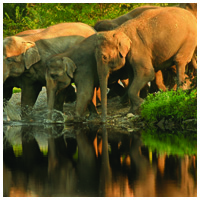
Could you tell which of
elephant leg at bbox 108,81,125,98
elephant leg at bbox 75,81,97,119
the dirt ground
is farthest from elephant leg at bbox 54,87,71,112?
elephant leg at bbox 108,81,125,98

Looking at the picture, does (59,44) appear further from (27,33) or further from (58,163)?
(58,163)

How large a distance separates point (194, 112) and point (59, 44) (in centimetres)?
538

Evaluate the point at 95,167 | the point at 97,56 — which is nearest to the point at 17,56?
the point at 97,56

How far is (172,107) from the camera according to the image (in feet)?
40.5

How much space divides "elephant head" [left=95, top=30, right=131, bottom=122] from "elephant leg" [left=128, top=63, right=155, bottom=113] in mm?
494

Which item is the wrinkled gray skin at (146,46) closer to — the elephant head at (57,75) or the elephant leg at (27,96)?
the elephant head at (57,75)

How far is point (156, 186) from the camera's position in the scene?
Answer: 19.6 ft

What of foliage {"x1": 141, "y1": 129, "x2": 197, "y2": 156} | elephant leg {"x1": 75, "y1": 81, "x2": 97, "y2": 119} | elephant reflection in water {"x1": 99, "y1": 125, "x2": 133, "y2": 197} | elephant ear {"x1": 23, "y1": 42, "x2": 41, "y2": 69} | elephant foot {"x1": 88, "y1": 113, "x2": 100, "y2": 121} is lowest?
elephant reflection in water {"x1": 99, "y1": 125, "x2": 133, "y2": 197}

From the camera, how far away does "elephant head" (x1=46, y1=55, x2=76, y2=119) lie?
14276 mm

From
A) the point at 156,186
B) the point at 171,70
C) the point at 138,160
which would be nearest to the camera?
the point at 156,186

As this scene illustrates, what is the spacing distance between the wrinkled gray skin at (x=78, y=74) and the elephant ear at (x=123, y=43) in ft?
2.44

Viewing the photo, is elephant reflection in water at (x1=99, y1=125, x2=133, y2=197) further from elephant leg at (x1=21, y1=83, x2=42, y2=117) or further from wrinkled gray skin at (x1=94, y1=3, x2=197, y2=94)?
wrinkled gray skin at (x1=94, y1=3, x2=197, y2=94)

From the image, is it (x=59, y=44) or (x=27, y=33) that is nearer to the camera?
(x=59, y=44)

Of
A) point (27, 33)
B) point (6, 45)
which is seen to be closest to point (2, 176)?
point (6, 45)
